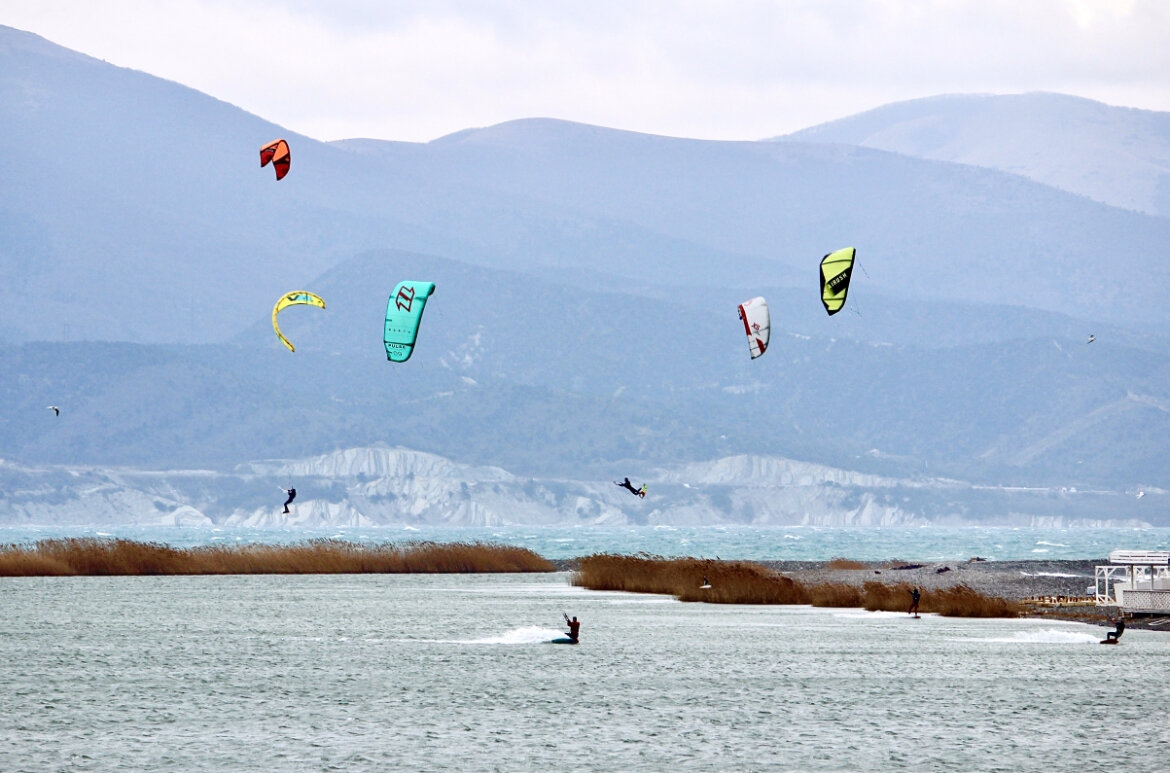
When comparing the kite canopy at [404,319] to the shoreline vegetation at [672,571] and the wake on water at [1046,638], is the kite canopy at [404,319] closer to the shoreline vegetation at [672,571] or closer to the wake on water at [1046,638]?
the shoreline vegetation at [672,571]

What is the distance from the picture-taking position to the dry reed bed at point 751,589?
74125 millimetres

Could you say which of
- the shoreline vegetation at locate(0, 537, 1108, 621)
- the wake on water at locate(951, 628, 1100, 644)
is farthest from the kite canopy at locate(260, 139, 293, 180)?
the wake on water at locate(951, 628, 1100, 644)

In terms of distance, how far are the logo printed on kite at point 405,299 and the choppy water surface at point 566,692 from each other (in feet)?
→ 44.2

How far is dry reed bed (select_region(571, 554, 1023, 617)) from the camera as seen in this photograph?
74125mm

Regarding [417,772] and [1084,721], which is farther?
[1084,721]

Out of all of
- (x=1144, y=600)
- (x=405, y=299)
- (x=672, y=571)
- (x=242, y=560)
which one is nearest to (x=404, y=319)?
(x=405, y=299)

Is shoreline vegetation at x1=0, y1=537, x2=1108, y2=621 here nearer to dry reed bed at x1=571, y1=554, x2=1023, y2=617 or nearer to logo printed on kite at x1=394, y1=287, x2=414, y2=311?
dry reed bed at x1=571, y1=554, x2=1023, y2=617

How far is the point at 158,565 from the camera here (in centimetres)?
10256

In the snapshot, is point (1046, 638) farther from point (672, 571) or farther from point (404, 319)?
point (672, 571)

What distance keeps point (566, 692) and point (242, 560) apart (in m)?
63.7

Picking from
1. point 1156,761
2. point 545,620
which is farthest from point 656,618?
point 1156,761

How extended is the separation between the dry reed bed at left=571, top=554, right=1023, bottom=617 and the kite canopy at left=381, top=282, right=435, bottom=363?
16213mm

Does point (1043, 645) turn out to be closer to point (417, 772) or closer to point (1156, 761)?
point (1156, 761)

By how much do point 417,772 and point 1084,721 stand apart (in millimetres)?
14529
